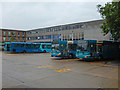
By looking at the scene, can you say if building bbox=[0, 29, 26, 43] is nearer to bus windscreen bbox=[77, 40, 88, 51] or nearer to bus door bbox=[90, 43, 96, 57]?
bus windscreen bbox=[77, 40, 88, 51]

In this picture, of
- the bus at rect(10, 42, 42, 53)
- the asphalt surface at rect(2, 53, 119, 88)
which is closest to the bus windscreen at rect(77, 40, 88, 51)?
the asphalt surface at rect(2, 53, 119, 88)

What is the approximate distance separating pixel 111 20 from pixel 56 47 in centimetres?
892

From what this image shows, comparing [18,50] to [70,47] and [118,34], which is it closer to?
[70,47]

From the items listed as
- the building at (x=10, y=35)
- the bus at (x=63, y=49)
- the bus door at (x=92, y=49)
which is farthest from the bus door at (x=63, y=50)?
the building at (x=10, y=35)

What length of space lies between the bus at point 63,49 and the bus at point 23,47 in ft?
56.7

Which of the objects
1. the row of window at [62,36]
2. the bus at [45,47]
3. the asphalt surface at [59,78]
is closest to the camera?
the asphalt surface at [59,78]

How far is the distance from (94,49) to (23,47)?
23.4m

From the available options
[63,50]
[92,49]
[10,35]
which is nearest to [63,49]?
[63,50]

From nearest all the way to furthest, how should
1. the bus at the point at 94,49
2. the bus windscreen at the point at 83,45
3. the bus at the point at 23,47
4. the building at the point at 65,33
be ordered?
the bus at the point at 94,49 < the bus windscreen at the point at 83,45 < the building at the point at 65,33 < the bus at the point at 23,47

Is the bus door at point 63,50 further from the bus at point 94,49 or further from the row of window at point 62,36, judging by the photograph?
the row of window at point 62,36

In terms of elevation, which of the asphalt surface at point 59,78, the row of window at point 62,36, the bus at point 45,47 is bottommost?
the asphalt surface at point 59,78

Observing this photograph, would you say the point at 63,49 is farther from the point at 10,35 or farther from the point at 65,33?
the point at 10,35

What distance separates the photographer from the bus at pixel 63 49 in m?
20.0

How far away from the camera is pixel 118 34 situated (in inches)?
605
